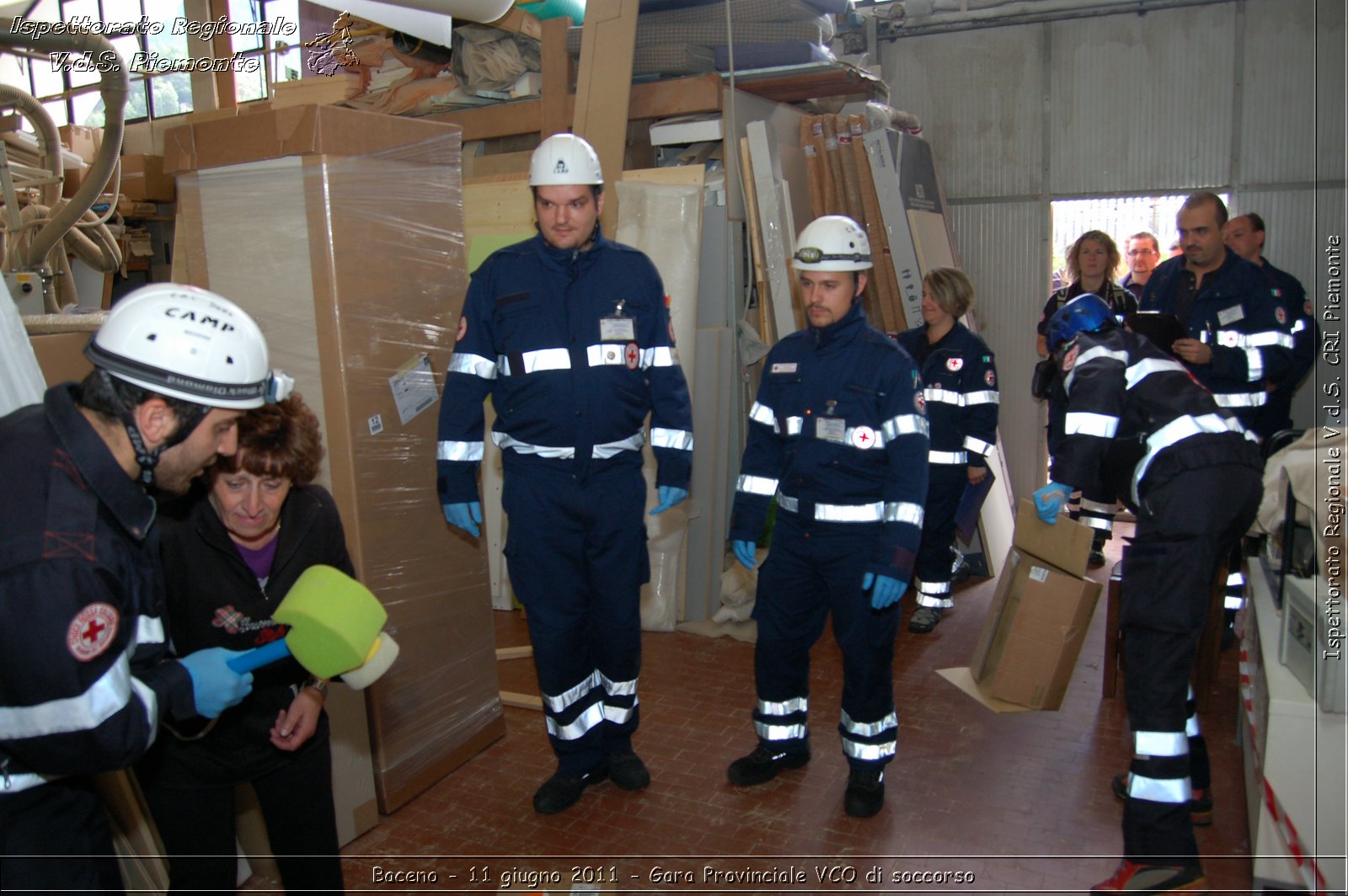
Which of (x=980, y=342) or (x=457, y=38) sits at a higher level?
(x=457, y=38)

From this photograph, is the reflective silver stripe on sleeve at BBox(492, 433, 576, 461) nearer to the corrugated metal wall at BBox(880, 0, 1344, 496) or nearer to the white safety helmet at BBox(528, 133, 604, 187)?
the white safety helmet at BBox(528, 133, 604, 187)

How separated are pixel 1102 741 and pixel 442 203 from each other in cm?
349

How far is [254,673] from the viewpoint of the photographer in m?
2.13

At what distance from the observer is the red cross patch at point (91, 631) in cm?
149

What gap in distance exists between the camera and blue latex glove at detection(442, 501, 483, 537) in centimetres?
338

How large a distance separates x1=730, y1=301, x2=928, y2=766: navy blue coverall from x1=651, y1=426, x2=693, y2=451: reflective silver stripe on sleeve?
236 millimetres

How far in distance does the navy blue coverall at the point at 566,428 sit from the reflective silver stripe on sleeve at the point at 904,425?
2.52 feet

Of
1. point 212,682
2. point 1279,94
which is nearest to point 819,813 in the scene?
point 212,682

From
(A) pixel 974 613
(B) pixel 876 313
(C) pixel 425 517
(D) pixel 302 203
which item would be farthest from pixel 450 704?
(B) pixel 876 313

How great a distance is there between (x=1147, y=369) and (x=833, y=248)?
108 cm

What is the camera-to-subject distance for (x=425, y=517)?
3.68m

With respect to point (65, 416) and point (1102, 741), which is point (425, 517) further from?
point (1102, 741)

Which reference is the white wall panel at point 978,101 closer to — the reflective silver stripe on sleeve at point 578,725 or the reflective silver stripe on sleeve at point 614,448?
the reflective silver stripe on sleeve at point 614,448

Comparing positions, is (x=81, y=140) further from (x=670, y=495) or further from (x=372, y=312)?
(x=670, y=495)
